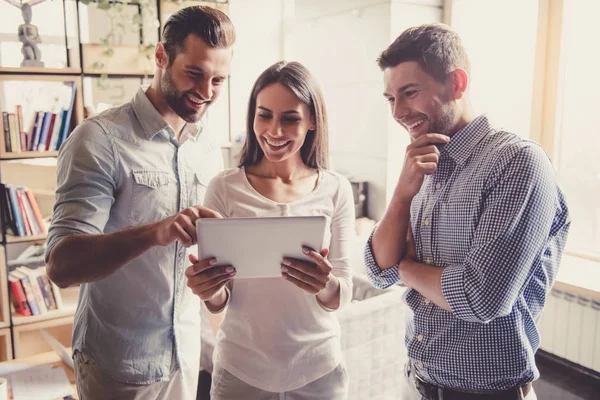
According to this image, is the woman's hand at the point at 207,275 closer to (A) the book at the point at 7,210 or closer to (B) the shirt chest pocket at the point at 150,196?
(B) the shirt chest pocket at the point at 150,196

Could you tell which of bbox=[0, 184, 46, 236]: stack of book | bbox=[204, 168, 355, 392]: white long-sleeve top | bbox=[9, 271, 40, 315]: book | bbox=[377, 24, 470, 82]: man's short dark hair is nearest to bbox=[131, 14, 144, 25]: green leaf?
bbox=[0, 184, 46, 236]: stack of book

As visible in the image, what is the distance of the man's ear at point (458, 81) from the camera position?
4.23 feet

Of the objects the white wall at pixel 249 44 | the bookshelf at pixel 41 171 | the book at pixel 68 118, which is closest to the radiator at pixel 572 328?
the bookshelf at pixel 41 171

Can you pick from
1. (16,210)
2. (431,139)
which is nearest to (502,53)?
(431,139)

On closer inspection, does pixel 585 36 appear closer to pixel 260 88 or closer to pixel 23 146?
pixel 260 88

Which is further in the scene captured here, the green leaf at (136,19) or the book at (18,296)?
the green leaf at (136,19)

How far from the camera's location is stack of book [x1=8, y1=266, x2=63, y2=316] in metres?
3.10

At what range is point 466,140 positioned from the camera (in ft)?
4.15

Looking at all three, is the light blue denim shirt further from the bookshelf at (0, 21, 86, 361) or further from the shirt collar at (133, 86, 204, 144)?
the bookshelf at (0, 21, 86, 361)

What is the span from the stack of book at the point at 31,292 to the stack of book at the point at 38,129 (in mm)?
746

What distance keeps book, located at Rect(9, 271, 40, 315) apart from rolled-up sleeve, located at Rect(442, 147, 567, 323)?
2.81 m

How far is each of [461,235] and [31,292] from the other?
2816mm

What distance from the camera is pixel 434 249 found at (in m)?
1.27

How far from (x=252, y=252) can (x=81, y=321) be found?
2.07ft
